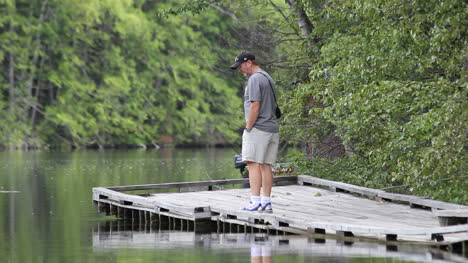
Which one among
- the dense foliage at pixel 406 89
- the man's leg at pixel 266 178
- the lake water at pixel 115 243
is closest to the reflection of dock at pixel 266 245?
the lake water at pixel 115 243

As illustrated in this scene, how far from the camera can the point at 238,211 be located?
41.0ft

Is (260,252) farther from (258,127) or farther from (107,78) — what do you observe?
(107,78)

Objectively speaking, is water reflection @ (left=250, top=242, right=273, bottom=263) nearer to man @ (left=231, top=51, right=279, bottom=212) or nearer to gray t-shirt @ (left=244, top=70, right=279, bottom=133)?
man @ (left=231, top=51, right=279, bottom=212)

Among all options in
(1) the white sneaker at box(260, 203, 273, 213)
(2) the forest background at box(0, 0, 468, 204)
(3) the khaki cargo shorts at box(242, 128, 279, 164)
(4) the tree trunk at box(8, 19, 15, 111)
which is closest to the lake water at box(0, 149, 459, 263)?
(1) the white sneaker at box(260, 203, 273, 213)

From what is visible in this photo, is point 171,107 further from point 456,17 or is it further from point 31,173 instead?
point 456,17

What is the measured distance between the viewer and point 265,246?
1117 centimetres

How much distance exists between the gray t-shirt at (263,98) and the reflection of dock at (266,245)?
Answer: 4.11ft

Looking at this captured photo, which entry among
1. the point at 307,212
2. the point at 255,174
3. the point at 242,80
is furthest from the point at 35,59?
the point at 255,174

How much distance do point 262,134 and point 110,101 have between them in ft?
126

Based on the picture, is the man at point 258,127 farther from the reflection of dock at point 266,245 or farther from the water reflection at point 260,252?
the water reflection at point 260,252

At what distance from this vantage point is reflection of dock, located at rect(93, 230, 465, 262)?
1034 cm

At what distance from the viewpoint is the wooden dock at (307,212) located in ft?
36.5

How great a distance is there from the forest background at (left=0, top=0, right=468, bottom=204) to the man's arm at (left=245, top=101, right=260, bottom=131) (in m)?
1.57

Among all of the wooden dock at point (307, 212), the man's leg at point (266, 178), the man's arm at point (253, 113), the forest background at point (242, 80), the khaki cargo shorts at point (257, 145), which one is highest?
the forest background at point (242, 80)
